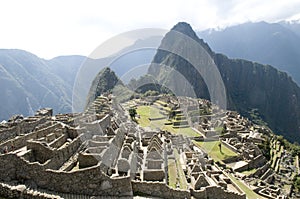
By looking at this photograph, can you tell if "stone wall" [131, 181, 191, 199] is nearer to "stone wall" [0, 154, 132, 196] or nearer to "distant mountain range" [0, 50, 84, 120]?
"stone wall" [0, 154, 132, 196]

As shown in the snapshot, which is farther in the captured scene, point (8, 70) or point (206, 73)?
point (206, 73)

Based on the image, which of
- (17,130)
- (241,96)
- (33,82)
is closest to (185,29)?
(241,96)

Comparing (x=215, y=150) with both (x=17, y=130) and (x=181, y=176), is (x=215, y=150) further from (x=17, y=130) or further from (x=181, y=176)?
(x=17, y=130)

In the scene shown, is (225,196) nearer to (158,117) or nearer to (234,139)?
(234,139)

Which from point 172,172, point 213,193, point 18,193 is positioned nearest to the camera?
point 18,193

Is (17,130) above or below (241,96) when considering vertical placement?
above

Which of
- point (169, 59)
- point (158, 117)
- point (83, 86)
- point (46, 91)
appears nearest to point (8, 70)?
point (46, 91)

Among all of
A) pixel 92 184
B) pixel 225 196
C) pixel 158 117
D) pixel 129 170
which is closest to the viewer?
pixel 92 184
